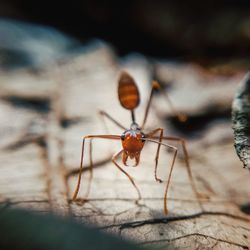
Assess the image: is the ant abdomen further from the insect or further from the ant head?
the ant head

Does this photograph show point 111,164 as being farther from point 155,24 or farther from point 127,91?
point 155,24

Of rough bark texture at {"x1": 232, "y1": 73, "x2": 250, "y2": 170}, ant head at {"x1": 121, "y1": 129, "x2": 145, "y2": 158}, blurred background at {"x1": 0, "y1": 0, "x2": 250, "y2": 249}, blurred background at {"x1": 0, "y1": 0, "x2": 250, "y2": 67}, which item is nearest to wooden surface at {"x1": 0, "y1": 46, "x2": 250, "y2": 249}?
blurred background at {"x1": 0, "y1": 0, "x2": 250, "y2": 249}

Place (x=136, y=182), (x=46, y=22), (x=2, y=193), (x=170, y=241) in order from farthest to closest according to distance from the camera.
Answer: (x=46, y=22) → (x=136, y=182) → (x=2, y=193) → (x=170, y=241)

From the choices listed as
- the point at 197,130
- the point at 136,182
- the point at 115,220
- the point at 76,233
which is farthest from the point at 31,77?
the point at 76,233

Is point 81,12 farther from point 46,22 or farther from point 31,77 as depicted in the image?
point 31,77

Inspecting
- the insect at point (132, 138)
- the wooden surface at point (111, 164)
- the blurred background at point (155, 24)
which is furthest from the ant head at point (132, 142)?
the blurred background at point (155, 24)
